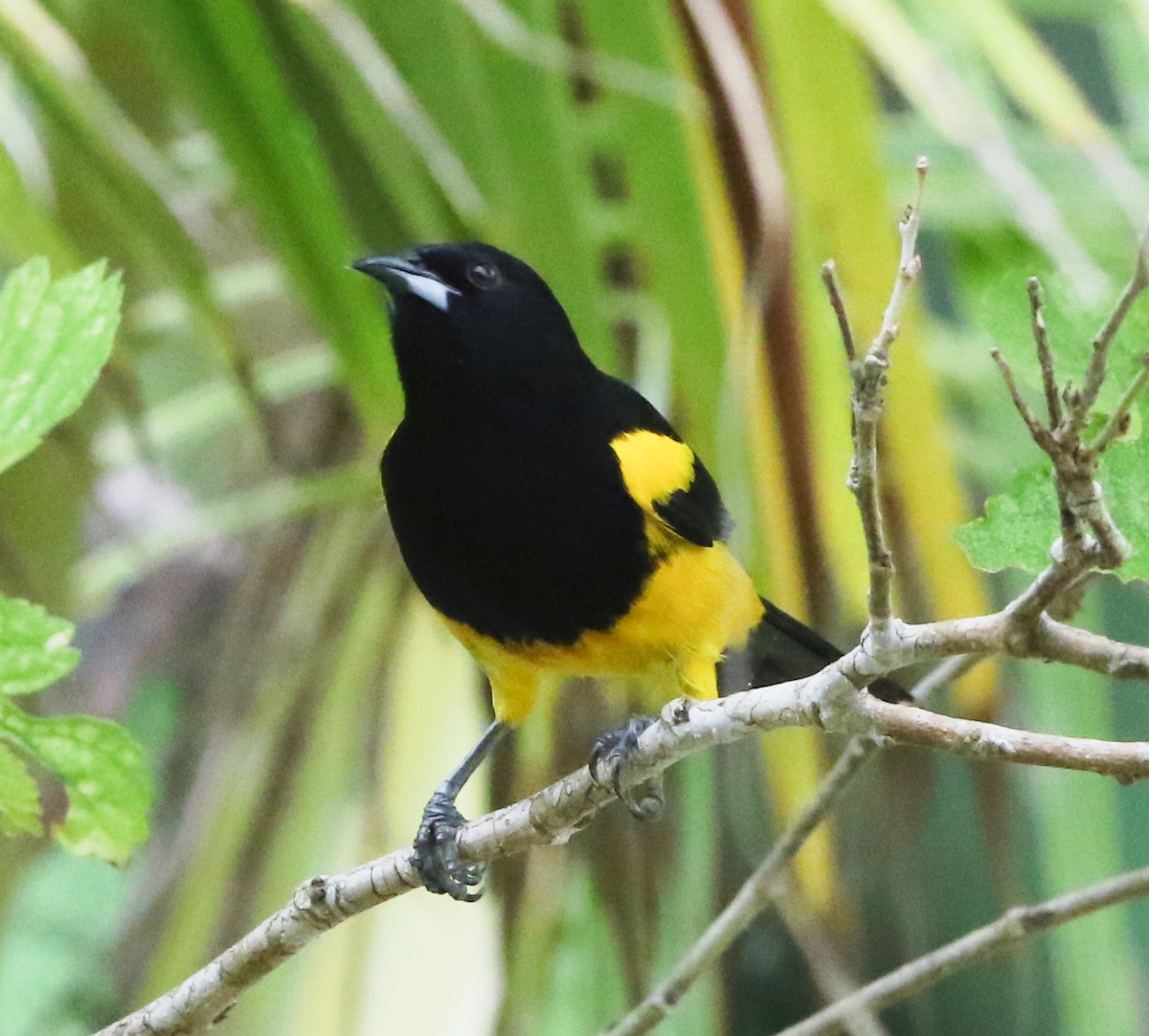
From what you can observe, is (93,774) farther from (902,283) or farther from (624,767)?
(902,283)

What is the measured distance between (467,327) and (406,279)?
6cm

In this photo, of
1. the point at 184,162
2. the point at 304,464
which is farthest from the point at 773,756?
the point at 184,162

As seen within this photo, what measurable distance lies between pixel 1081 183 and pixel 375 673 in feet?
4.22

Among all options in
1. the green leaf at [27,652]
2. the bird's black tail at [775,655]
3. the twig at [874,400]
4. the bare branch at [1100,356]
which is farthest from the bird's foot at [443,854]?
the bare branch at [1100,356]

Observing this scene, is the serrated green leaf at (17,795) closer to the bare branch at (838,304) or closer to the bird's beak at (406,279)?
the bare branch at (838,304)

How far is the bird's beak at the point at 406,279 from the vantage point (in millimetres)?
1137

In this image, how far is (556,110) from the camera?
1479 mm

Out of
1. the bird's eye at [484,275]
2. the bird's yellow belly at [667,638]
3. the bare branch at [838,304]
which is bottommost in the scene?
the bare branch at [838,304]

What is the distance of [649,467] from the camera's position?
3.81 feet

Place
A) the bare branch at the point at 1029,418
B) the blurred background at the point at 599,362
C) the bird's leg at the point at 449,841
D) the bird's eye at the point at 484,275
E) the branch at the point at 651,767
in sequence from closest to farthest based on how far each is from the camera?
the bare branch at the point at 1029,418 < the branch at the point at 651,767 < the bird's leg at the point at 449,841 < the bird's eye at the point at 484,275 < the blurred background at the point at 599,362

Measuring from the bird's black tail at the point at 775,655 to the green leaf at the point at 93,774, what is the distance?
26.3 inches

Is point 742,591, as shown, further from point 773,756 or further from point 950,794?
point 950,794

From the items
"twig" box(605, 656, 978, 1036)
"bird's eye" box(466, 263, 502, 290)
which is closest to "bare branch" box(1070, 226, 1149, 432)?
"twig" box(605, 656, 978, 1036)

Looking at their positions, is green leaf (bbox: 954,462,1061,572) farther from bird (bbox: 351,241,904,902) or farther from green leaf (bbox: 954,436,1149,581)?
bird (bbox: 351,241,904,902)
